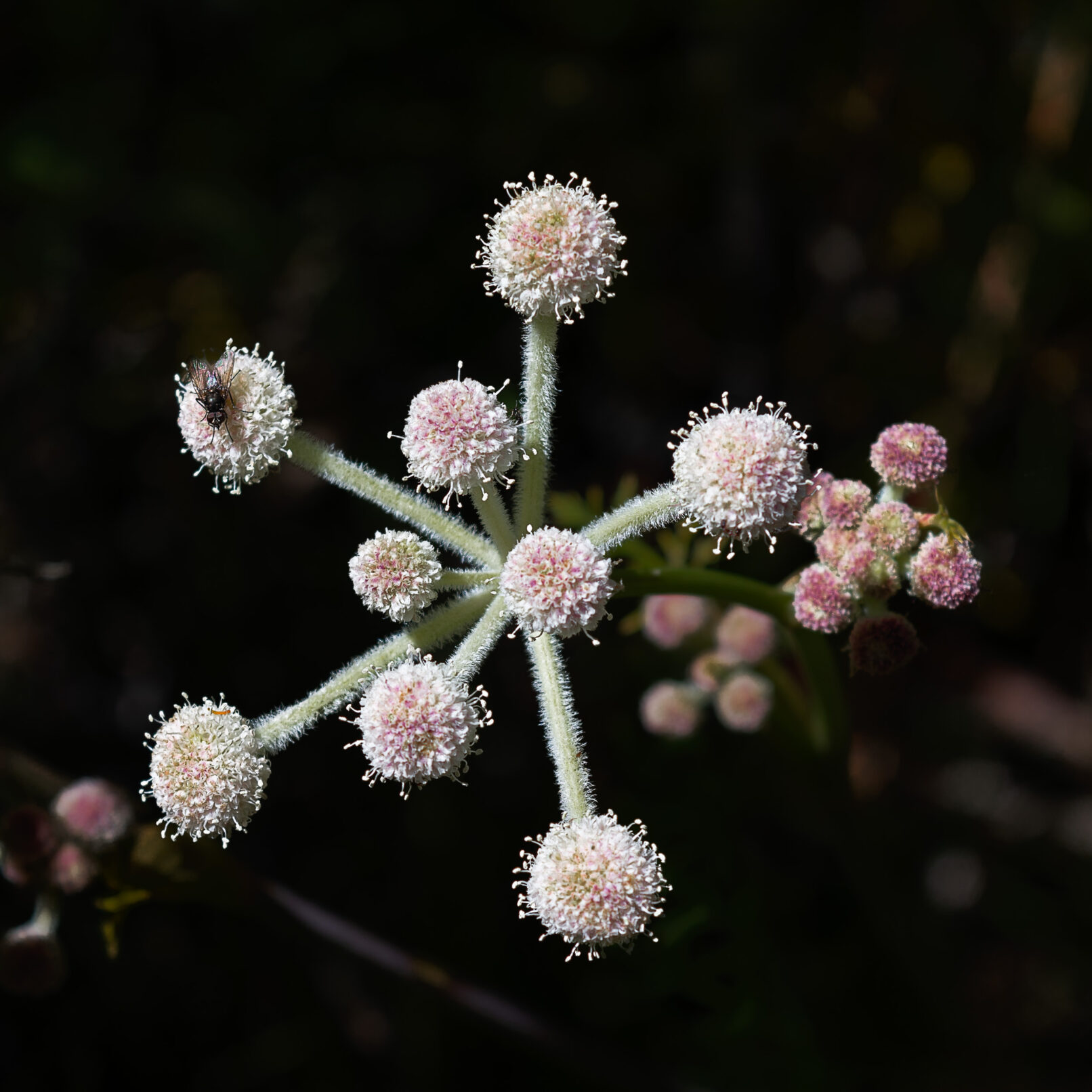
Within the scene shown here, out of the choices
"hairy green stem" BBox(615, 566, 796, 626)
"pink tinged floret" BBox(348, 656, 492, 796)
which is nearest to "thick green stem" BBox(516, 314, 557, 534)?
"hairy green stem" BBox(615, 566, 796, 626)

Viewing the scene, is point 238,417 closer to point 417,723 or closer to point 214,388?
point 214,388

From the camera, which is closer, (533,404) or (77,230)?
(533,404)

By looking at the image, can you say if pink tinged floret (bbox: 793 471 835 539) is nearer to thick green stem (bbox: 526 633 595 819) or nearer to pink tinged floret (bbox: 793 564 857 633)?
pink tinged floret (bbox: 793 564 857 633)

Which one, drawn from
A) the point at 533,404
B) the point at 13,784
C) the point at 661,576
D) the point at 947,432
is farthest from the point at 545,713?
the point at 947,432

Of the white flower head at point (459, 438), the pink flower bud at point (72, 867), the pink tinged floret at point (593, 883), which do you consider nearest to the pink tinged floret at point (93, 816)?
the pink flower bud at point (72, 867)

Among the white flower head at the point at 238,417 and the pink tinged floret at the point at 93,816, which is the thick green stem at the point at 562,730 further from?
the pink tinged floret at the point at 93,816

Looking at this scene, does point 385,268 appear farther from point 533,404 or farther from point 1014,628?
point 1014,628
